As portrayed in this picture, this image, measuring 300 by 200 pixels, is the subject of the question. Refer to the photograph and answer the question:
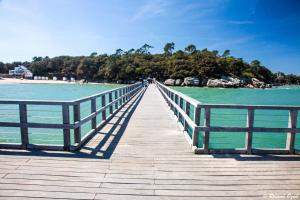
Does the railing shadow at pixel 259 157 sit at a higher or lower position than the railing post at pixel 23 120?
lower

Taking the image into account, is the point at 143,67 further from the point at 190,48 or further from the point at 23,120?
the point at 23,120

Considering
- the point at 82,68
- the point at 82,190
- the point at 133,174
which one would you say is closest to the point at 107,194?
the point at 82,190

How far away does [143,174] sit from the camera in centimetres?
368

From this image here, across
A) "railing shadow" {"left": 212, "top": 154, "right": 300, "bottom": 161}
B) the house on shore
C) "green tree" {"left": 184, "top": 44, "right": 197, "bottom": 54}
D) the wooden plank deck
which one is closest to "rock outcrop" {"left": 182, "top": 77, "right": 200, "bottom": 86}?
"green tree" {"left": 184, "top": 44, "right": 197, "bottom": 54}

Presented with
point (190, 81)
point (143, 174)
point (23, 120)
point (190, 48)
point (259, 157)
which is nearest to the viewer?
point (143, 174)

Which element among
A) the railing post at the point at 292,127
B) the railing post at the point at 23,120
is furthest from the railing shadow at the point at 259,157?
the railing post at the point at 23,120

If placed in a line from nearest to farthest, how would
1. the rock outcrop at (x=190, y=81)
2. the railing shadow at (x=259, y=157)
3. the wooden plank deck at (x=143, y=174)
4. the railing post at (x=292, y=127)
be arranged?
1. the wooden plank deck at (x=143, y=174)
2. the railing shadow at (x=259, y=157)
3. the railing post at (x=292, y=127)
4. the rock outcrop at (x=190, y=81)

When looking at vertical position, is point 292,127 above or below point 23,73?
below

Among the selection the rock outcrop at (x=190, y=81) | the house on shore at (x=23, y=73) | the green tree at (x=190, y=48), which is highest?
the green tree at (x=190, y=48)

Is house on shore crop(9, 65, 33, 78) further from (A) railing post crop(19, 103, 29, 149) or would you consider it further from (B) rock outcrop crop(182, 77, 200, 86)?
(A) railing post crop(19, 103, 29, 149)

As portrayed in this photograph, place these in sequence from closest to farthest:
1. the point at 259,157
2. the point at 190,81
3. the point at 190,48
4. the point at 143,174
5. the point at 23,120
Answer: the point at 143,174 < the point at 259,157 < the point at 23,120 < the point at 190,81 < the point at 190,48

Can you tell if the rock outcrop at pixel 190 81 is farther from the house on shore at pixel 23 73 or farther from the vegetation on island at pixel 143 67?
the house on shore at pixel 23 73

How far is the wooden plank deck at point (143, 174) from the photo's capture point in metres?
3.09

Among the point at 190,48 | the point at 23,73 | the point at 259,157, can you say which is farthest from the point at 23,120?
the point at 23,73
